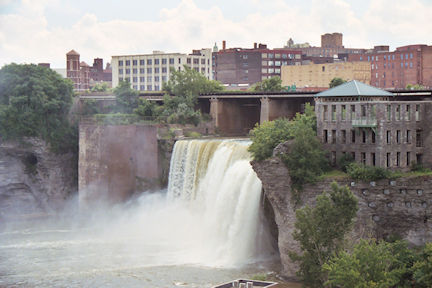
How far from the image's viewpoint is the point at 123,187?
8288cm

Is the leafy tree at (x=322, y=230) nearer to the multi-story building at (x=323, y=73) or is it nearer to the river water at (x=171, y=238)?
the river water at (x=171, y=238)

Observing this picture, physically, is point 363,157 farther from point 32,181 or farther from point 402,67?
point 402,67

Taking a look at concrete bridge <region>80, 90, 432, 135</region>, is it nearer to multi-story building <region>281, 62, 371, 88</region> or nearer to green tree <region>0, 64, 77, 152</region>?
green tree <region>0, 64, 77, 152</region>

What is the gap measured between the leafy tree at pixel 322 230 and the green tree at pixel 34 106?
157 feet

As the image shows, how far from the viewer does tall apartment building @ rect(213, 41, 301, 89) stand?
156m

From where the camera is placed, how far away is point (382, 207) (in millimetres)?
52938

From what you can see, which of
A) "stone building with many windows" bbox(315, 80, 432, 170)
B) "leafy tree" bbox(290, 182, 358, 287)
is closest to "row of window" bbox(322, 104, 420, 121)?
"stone building with many windows" bbox(315, 80, 432, 170)

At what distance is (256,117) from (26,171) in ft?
97.5

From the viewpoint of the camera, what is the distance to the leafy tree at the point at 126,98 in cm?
9481

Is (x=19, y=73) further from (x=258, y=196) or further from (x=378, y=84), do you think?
(x=378, y=84)

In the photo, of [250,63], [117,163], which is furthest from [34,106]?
[250,63]

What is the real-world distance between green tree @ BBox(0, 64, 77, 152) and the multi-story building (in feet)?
176

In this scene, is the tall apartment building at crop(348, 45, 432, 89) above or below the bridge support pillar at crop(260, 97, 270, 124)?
above

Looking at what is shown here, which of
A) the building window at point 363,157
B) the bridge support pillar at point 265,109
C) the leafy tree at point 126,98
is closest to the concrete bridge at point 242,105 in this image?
the bridge support pillar at point 265,109
